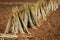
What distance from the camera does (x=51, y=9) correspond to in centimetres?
1802

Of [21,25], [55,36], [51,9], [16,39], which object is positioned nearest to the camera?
[16,39]

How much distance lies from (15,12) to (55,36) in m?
1.69

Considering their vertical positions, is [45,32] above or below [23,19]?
below

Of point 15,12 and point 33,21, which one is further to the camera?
point 33,21

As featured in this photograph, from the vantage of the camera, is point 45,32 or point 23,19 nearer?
point 45,32

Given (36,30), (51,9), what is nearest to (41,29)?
(36,30)

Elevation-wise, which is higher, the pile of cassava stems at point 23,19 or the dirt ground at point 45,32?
the pile of cassava stems at point 23,19

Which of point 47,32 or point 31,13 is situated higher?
point 31,13

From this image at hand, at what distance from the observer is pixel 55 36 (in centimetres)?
937

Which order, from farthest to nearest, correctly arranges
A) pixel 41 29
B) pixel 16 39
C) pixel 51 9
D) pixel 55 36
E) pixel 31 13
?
1. pixel 51 9
2. pixel 31 13
3. pixel 41 29
4. pixel 55 36
5. pixel 16 39

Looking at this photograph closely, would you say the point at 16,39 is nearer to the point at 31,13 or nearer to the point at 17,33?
the point at 17,33

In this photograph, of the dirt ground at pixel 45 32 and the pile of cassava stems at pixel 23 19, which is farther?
the pile of cassava stems at pixel 23 19

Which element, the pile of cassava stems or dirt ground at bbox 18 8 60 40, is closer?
dirt ground at bbox 18 8 60 40

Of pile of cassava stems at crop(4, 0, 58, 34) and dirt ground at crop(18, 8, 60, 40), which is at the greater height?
pile of cassava stems at crop(4, 0, 58, 34)
